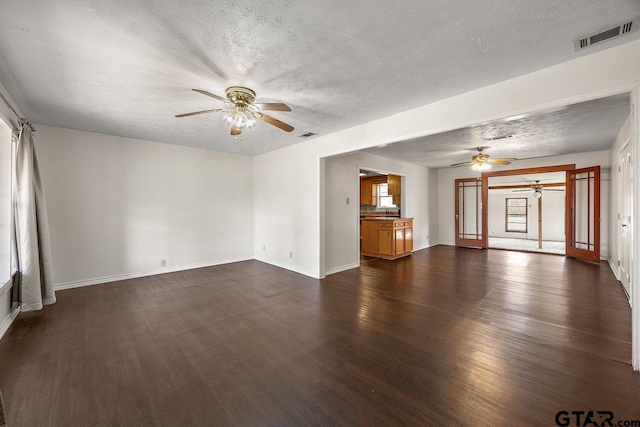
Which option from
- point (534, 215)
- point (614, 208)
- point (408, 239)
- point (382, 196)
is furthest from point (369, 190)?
point (534, 215)

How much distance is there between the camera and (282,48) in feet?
6.77

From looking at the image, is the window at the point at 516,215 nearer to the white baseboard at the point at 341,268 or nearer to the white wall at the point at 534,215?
the white wall at the point at 534,215

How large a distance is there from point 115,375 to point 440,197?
29.9 ft

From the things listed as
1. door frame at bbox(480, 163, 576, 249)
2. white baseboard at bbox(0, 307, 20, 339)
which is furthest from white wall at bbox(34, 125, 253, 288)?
door frame at bbox(480, 163, 576, 249)

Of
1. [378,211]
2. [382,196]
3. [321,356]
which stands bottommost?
[321,356]

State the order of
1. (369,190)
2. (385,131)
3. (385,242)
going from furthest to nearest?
(369,190), (385,242), (385,131)

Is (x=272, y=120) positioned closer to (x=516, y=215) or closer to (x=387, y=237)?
(x=387, y=237)

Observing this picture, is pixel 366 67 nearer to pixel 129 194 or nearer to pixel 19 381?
pixel 19 381

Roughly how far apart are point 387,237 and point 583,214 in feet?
16.0

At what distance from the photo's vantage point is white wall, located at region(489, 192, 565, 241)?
10432 millimetres

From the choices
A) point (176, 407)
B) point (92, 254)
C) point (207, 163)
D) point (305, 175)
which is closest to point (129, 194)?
point (92, 254)

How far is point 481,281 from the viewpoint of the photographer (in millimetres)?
4453

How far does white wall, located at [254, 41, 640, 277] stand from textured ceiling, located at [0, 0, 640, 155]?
13 cm

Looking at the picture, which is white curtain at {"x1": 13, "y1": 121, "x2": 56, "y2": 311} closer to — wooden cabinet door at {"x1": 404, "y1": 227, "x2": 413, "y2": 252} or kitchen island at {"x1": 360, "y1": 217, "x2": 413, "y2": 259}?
kitchen island at {"x1": 360, "y1": 217, "x2": 413, "y2": 259}
